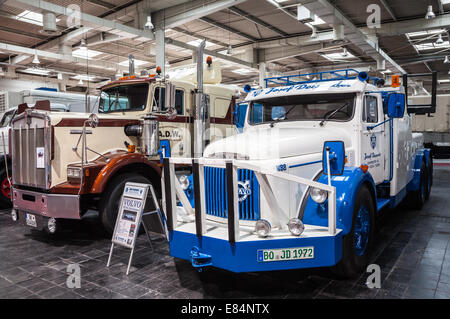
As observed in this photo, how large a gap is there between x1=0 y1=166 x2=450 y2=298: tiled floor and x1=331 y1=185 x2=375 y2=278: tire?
0.46 feet

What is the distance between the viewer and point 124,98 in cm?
577

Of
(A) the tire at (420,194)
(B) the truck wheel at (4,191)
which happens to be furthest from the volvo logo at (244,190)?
(B) the truck wheel at (4,191)

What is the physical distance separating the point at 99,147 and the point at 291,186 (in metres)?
3.08

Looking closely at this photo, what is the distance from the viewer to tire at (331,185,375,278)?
10.6 feet

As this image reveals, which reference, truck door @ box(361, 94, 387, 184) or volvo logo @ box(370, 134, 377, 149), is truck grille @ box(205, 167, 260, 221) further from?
volvo logo @ box(370, 134, 377, 149)

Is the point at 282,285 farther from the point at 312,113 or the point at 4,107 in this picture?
the point at 4,107

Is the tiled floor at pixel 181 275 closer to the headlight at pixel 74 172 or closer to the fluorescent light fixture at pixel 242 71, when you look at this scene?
the headlight at pixel 74 172

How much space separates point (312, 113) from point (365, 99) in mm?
637

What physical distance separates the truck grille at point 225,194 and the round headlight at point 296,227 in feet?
1.28

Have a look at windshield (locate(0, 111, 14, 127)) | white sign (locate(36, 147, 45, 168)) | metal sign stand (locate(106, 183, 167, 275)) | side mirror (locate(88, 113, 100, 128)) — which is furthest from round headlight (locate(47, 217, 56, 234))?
windshield (locate(0, 111, 14, 127))

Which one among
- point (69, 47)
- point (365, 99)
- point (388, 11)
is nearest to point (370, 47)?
point (388, 11)

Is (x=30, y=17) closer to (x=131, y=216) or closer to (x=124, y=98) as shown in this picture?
(x=124, y=98)

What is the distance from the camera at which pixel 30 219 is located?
4691 mm

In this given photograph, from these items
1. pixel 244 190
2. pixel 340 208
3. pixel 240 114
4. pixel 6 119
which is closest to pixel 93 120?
pixel 240 114
